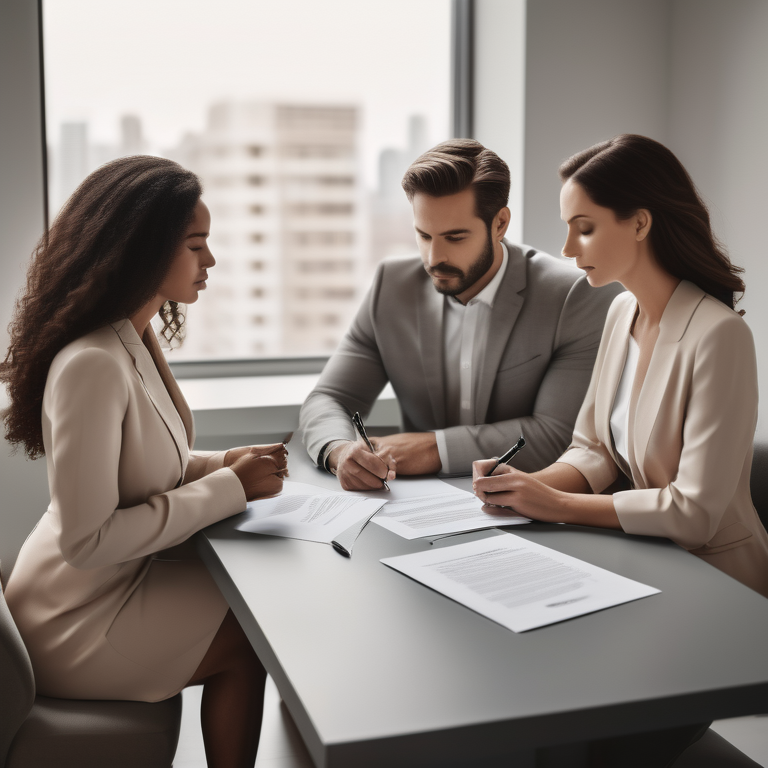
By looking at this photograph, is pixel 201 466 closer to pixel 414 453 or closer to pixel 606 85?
pixel 414 453

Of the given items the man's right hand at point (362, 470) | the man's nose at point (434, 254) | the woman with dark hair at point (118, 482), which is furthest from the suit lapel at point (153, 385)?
the man's nose at point (434, 254)

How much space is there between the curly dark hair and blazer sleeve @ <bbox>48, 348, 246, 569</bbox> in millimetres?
124

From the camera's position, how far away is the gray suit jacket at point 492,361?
6.60 ft

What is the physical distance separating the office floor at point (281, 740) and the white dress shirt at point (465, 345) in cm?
92

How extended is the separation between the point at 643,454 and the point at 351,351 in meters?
1.05

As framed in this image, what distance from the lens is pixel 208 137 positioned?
3.06m

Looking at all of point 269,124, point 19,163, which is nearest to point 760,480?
point 269,124

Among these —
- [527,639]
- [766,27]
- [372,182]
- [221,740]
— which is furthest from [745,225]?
[221,740]

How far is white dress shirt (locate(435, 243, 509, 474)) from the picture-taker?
224 cm

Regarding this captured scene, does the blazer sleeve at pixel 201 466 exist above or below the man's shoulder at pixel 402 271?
below

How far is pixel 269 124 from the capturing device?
10.3ft

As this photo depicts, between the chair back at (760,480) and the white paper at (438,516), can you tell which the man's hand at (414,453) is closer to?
the white paper at (438,516)

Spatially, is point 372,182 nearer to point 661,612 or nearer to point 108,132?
point 108,132

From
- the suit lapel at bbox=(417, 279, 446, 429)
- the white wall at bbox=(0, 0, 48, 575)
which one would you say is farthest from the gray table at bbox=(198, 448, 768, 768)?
the white wall at bbox=(0, 0, 48, 575)
